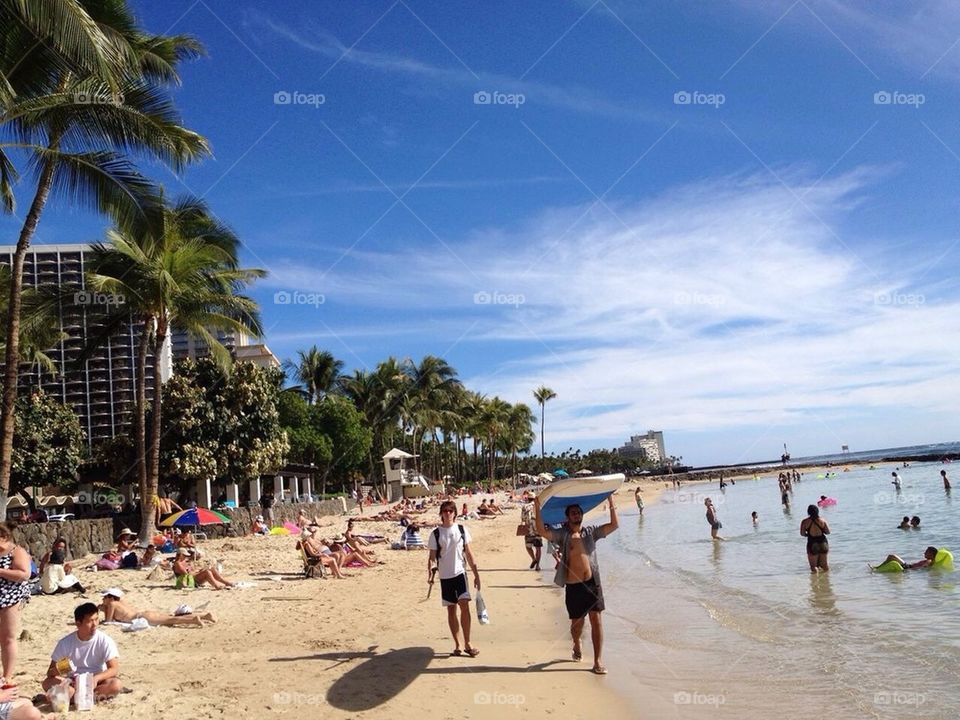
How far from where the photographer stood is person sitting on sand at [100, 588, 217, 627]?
8.83 m

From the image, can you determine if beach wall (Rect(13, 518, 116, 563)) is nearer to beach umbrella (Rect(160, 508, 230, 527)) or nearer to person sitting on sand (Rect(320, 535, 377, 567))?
beach umbrella (Rect(160, 508, 230, 527))

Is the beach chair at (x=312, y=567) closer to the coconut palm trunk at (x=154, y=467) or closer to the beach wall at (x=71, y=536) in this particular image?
the beach wall at (x=71, y=536)

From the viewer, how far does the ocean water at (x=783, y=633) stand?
6.39 meters

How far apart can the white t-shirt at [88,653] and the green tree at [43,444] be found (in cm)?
2730

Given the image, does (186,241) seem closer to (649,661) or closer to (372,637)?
(372,637)

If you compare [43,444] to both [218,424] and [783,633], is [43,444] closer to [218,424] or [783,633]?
[218,424]

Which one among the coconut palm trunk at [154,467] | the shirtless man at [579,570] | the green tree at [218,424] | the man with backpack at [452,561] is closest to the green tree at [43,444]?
the green tree at [218,424]

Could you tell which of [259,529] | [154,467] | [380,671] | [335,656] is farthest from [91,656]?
[259,529]

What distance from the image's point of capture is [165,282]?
18625 mm

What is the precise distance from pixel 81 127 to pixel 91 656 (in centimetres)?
874

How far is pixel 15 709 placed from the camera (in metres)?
4.99

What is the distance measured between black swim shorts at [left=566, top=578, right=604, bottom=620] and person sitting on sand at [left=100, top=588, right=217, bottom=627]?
5.20m

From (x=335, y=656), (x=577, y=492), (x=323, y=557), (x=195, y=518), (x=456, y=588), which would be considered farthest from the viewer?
(x=195, y=518)

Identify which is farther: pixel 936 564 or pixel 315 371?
pixel 315 371
